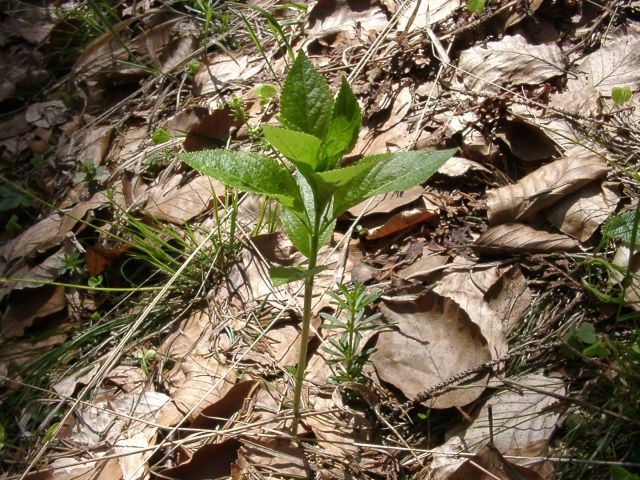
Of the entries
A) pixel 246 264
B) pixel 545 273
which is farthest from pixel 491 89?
pixel 246 264

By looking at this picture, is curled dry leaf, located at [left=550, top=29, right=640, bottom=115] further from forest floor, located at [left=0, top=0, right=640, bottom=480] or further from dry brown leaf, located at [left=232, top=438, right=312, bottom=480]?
dry brown leaf, located at [left=232, top=438, right=312, bottom=480]

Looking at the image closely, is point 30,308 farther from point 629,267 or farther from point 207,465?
point 629,267

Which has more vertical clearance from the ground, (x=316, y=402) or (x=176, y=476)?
(x=316, y=402)

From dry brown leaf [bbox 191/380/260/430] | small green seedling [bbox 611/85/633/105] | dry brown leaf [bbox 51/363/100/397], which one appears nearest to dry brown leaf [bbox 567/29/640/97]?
small green seedling [bbox 611/85/633/105]

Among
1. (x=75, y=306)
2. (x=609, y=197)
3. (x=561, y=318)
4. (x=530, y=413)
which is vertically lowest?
(x=75, y=306)

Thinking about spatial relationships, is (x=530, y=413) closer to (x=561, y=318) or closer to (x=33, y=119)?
(x=561, y=318)

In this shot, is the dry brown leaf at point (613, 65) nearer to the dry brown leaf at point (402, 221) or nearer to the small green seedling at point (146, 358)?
the dry brown leaf at point (402, 221)

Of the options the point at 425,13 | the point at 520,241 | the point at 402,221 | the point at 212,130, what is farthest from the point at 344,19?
the point at 520,241
